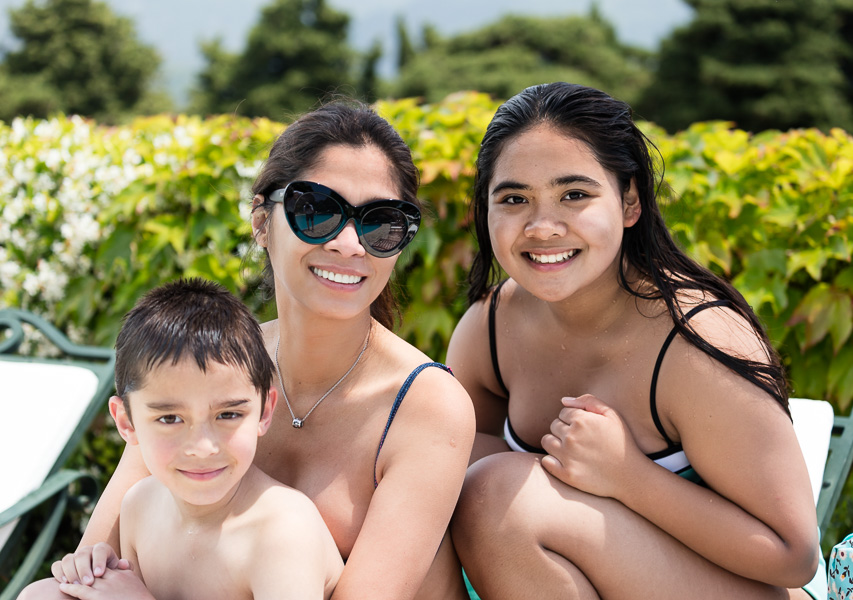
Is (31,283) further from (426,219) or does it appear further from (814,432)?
(814,432)

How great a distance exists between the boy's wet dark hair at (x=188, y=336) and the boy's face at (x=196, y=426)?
0.02 m

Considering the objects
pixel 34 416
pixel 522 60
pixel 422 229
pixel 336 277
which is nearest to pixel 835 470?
pixel 422 229

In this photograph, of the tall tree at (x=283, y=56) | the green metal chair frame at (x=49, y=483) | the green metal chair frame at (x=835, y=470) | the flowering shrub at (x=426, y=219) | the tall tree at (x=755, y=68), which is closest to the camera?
the green metal chair frame at (x=835, y=470)

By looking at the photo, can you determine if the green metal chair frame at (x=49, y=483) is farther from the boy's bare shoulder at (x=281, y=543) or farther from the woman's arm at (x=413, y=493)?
the woman's arm at (x=413, y=493)

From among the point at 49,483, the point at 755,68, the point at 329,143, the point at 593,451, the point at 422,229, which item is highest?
the point at 755,68

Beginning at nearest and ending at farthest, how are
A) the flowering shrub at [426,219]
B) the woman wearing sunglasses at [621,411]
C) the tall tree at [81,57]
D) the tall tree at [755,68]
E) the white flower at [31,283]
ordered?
the woman wearing sunglasses at [621,411]
the flowering shrub at [426,219]
the white flower at [31,283]
the tall tree at [755,68]
the tall tree at [81,57]

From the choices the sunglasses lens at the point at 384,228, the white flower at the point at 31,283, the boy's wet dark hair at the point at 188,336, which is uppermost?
the sunglasses lens at the point at 384,228

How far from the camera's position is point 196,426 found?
180 cm

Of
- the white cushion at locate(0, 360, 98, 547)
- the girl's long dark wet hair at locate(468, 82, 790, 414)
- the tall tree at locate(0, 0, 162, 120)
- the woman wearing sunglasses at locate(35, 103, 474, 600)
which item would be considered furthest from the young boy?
the tall tree at locate(0, 0, 162, 120)

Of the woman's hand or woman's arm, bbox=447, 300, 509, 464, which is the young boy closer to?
the woman's hand

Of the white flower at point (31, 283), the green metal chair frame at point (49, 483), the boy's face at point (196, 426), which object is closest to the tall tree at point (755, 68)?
the white flower at point (31, 283)

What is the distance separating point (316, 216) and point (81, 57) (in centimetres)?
3499

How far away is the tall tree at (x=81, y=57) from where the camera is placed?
32594 mm

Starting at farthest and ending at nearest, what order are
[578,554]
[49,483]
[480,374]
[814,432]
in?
[49,483] < [814,432] < [480,374] < [578,554]
